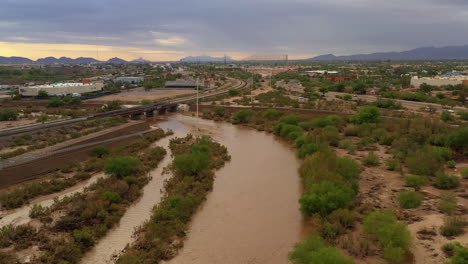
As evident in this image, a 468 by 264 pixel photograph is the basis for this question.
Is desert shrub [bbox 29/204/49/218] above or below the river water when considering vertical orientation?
above

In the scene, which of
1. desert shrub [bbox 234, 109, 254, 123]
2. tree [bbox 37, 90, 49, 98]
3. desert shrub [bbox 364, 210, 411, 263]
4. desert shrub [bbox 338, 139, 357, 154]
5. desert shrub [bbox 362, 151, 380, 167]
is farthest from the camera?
tree [bbox 37, 90, 49, 98]

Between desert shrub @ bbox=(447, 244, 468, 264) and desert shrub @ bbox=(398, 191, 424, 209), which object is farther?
desert shrub @ bbox=(398, 191, 424, 209)

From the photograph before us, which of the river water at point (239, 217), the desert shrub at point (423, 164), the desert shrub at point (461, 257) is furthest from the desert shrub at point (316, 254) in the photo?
the desert shrub at point (423, 164)

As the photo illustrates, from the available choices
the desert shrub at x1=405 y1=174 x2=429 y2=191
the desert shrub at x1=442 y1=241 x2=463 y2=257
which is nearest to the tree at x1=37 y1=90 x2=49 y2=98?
the desert shrub at x1=405 y1=174 x2=429 y2=191

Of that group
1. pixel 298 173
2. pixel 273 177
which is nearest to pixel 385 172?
pixel 298 173

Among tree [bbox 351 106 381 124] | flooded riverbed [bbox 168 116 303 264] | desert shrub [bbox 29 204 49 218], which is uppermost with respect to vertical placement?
tree [bbox 351 106 381 124]

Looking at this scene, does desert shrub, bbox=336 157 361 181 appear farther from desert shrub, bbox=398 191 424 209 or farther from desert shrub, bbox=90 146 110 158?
desert shrub, bbox=90 146 110 158

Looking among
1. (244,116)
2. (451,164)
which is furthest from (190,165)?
(244,116)
